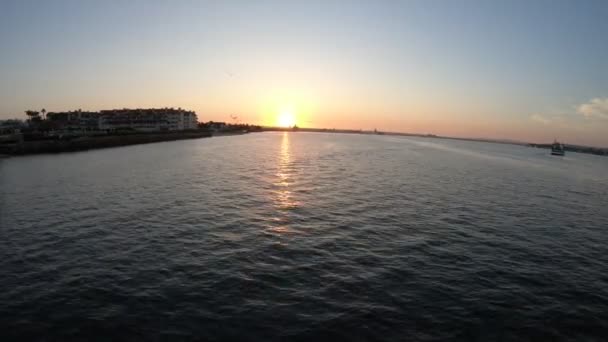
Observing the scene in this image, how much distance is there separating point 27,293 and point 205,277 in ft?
24.2

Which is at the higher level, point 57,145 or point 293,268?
point 57,145

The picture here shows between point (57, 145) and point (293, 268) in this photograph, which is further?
point (57, 145)

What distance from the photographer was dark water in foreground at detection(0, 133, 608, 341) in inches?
501

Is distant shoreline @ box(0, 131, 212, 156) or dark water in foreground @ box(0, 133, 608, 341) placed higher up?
distant shoreline @ box(0, 131, 212, 156)

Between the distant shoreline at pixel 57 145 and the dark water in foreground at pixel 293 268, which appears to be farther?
the distant shoreline at pixel 57 145

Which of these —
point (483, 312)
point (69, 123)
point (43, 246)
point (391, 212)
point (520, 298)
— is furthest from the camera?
point (69, 123)

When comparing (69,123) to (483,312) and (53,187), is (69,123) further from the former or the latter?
(483,312)

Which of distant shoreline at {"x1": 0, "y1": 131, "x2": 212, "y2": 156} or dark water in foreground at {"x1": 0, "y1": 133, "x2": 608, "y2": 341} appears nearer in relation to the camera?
dark water in foreground at {"x1": 0, "y1": 133, "x2": 608, "y2": 341}

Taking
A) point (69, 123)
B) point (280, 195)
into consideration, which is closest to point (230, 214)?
point (280, 195)

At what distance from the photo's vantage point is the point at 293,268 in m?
17.3

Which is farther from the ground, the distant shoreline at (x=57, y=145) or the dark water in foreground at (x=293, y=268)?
the distant shoreline at (x=57, y=145)

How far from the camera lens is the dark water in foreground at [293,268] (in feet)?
41.7

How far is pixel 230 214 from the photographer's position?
91.5 ft

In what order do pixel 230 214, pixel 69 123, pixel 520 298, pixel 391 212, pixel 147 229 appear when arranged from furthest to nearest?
pixel 69 123, pixel 391 212, pixel 230 214, pixel 147 229, pixel 520 298
